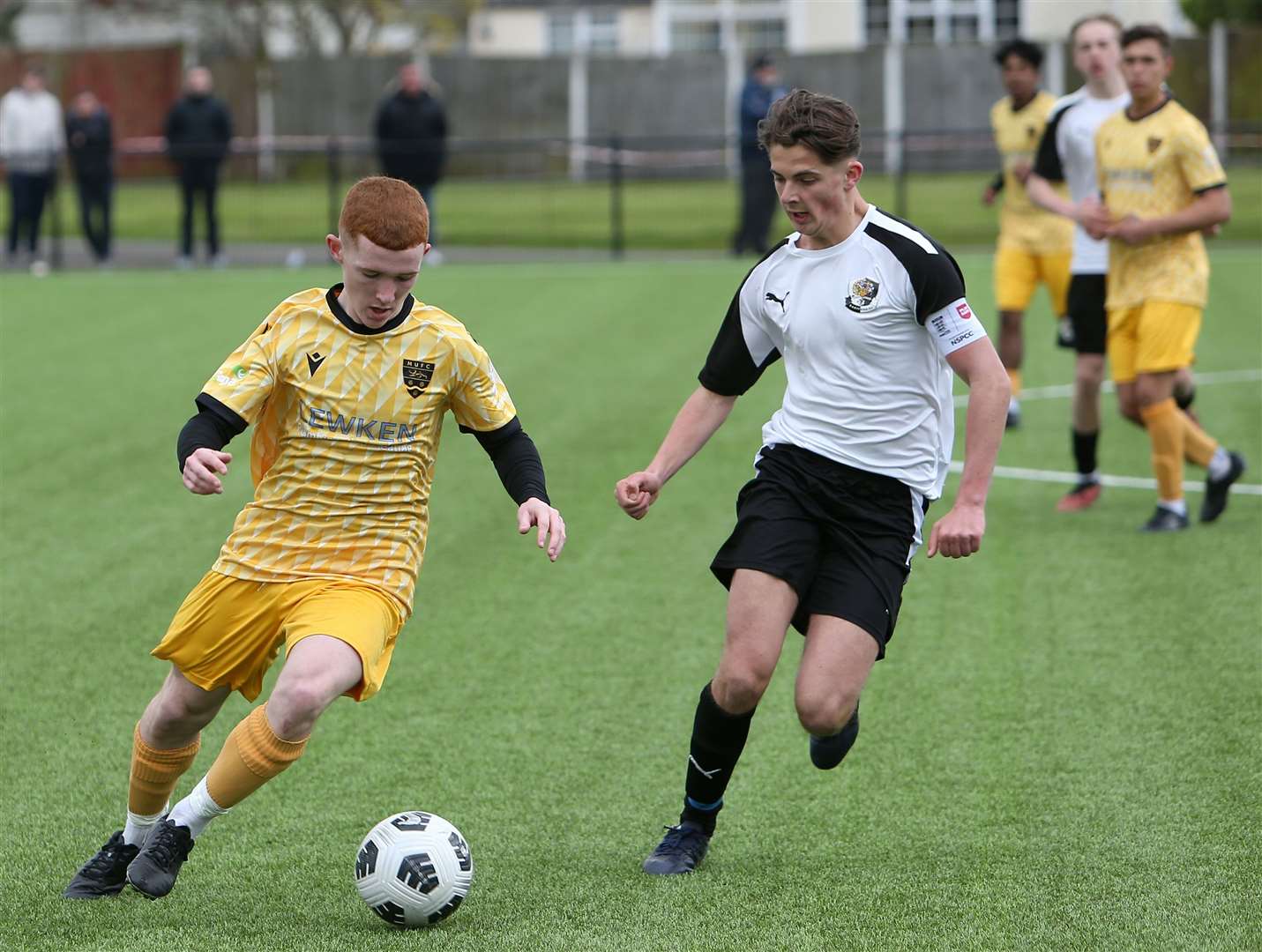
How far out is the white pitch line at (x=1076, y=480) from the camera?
9516 mm

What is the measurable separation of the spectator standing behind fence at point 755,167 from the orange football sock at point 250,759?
1716 cm

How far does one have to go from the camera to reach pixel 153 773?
4.44m

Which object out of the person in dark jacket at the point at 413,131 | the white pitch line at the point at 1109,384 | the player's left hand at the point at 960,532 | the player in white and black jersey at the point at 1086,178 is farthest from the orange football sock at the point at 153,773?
the person in dark jacket at the point at 413,131

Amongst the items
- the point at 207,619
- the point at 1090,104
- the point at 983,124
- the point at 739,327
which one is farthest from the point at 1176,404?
the point at 983,124

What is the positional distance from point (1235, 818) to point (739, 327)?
1864 millimetres

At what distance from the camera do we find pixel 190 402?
12.2 metres

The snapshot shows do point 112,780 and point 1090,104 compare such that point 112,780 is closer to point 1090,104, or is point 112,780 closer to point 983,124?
point 1090,104

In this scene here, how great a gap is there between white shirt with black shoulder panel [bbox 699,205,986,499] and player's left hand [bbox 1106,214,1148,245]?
3.58 m

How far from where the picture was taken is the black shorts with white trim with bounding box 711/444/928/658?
458 centimetres

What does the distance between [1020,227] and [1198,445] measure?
2.49 meters

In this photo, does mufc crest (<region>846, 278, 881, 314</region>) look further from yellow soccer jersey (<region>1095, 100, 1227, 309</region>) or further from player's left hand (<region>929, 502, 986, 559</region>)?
yellow soccer jersey (<region>1095, 100, 1227, 309</region>)

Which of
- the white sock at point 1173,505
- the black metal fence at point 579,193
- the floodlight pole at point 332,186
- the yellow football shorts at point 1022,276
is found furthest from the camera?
the floodlight pole at point 332,186

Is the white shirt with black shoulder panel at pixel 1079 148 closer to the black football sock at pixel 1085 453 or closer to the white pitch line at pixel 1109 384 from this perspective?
the black football sock at pixel 1085 453

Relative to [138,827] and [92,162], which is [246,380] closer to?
[138,827]
